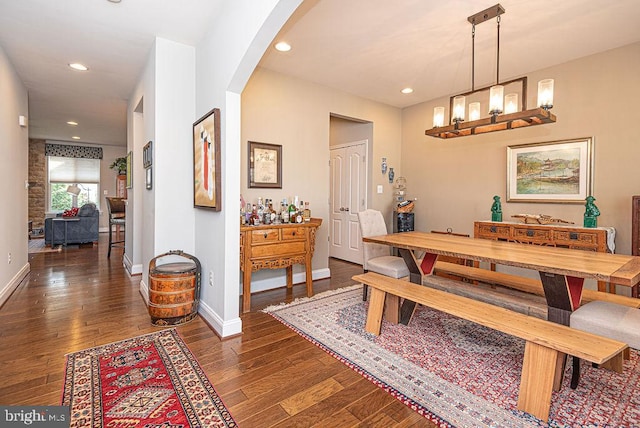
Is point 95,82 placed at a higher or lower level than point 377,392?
higher

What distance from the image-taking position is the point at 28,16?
2.69 m

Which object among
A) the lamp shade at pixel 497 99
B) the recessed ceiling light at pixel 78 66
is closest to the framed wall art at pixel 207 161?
the recessed ceiling light at pixel 78 66

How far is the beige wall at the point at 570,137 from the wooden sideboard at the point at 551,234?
0.44 metres

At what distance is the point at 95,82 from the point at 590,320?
5.74 meters

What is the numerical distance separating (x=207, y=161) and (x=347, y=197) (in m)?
3.11

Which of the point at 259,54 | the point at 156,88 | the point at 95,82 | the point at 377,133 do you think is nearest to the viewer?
the point at 259,54

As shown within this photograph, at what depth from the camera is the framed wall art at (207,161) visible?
2613 mm

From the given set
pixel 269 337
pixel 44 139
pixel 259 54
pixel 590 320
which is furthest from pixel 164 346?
pixel 44 139

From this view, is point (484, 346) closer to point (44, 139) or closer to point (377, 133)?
point (377, 133)

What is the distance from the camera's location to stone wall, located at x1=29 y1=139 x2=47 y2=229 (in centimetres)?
856

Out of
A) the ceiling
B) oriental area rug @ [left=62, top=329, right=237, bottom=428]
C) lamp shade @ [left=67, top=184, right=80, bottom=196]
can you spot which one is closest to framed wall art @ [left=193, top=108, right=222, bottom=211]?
the ceiling

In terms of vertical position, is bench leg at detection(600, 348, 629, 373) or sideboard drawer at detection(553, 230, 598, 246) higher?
sideboard drawer at detection(553, 230, 598, 246)

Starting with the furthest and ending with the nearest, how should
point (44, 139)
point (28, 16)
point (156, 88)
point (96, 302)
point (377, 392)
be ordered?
point (44, 139), point (96, 302), point (156, 88), point (28, 16), point (377, 392)

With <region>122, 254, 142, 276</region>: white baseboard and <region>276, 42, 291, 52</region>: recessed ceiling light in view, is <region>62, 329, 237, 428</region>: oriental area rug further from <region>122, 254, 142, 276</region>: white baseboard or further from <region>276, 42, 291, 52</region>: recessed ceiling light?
<region>276, 42, 291, 52</region>: recessed ceiling light
